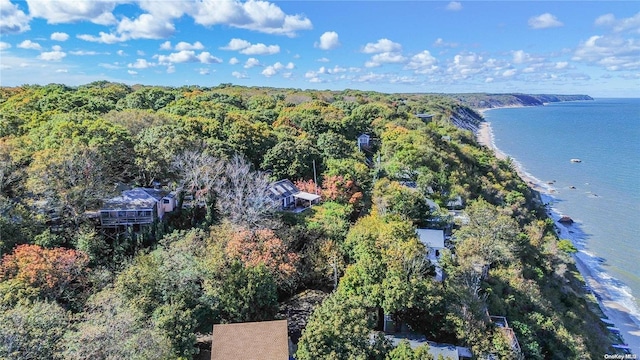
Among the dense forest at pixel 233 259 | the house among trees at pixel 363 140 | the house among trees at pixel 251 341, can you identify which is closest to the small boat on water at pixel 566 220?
the dense forest at pixel 233 259

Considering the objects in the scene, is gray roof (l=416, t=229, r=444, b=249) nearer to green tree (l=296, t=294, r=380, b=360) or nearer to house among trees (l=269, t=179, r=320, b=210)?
house among trees (l=269, t=179, r=320, b=210)

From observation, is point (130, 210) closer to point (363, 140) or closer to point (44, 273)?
point (44, 273)

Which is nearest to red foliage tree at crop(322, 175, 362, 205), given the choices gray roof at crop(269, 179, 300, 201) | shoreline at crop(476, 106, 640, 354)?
gray roof at crop(269, 179, 300, 201)

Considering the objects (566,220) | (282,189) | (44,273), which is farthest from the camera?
(566,220)

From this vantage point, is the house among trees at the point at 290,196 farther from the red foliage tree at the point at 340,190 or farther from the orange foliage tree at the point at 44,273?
the orange foliage tree at the point at 44,273

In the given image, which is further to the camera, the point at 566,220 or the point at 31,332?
the point at 566,220

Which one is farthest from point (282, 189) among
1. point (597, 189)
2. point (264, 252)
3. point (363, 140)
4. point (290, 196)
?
point (597, 189)
